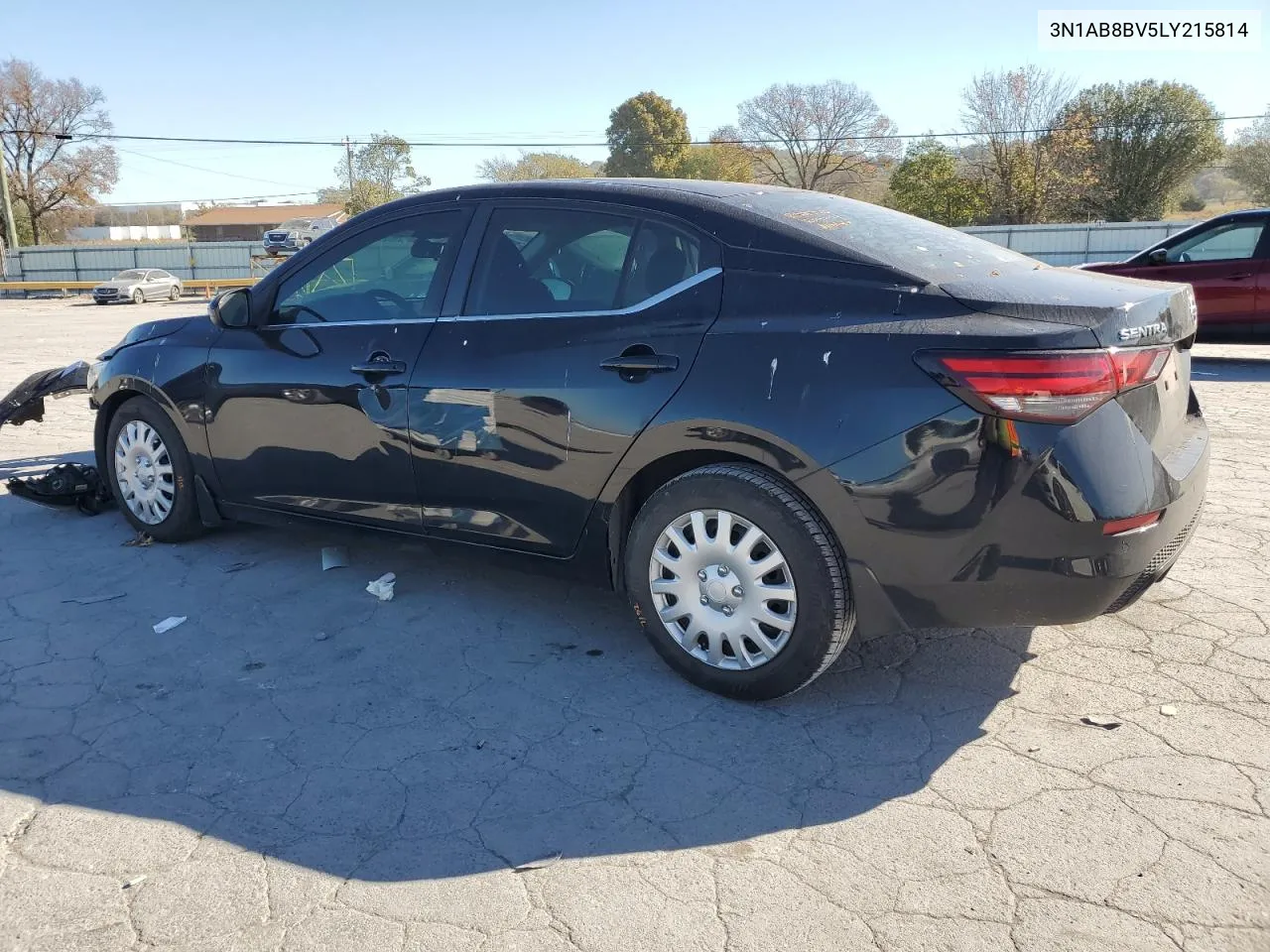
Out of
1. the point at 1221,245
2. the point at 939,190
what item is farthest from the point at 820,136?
the point at 1221,245

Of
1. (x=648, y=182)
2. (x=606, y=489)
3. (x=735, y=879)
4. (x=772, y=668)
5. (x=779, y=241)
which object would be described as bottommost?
(x=735, y=879)

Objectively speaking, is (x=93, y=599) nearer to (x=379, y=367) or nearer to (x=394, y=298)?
(x=379, y=367)

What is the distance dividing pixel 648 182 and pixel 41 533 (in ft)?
13.1

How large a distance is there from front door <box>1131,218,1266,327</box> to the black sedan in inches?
319

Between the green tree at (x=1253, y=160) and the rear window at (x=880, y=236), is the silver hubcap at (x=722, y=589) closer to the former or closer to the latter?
the rear window at (x=880, y=236)

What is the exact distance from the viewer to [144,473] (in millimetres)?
5238

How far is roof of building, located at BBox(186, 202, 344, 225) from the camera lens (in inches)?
3354

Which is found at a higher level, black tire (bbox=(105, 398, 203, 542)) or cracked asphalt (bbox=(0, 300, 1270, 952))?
black tire (bbox=(105, 398, 203, 542))

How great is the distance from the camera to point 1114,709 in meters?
3.39

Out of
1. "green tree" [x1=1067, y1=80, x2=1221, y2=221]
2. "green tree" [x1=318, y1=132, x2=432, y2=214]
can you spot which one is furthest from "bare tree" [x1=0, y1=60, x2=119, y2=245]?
"green tree" [x1=1067, y1=80, x2=1221, y2=221]

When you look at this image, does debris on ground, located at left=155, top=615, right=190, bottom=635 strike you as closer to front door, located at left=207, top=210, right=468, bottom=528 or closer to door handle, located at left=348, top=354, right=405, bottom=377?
front door, located at left=207, top=210, right=468, bottom=528

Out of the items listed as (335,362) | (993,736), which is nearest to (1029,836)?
(993,736)

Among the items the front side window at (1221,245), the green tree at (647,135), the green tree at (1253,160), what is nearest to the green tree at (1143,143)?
the green tree at (1253,160)

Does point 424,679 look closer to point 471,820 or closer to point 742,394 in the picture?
point 471,820
